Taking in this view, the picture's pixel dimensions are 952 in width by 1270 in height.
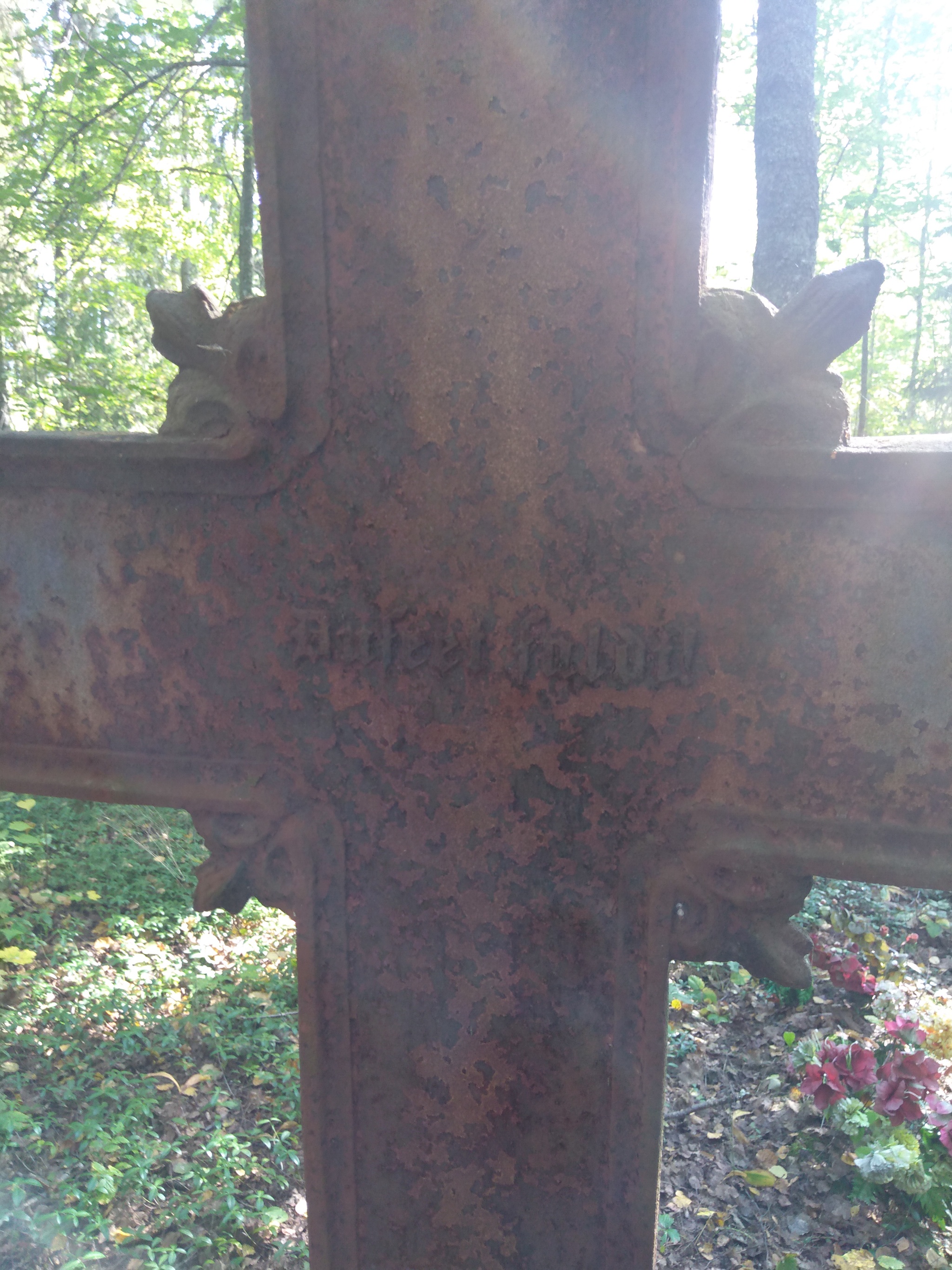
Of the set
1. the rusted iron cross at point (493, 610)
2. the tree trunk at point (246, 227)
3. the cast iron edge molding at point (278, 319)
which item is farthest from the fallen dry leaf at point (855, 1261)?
the tree trunk at point (246, 227)

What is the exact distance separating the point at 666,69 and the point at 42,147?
8.41m

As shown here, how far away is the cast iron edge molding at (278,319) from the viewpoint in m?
1.14

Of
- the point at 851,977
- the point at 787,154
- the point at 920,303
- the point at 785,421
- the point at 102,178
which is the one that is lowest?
the point at 851,977

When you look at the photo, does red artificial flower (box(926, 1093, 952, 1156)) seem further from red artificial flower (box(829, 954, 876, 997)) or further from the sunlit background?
the sunlit background

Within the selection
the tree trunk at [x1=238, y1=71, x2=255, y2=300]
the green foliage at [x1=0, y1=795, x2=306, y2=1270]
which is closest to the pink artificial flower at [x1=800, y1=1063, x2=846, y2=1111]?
the green foliage at [x1=0, y1=795, x2=306, y2=1270]

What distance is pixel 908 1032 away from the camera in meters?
2.88

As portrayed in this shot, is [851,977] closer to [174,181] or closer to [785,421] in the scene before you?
[785,421]

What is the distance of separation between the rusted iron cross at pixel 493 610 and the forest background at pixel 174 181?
2.66 meters

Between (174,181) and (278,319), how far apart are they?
10283mm

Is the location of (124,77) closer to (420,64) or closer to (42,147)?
(42,147)

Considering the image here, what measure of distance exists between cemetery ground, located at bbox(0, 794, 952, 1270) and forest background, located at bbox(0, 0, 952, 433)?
11.2 ft

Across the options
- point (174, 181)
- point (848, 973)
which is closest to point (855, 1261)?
point (848, 973)

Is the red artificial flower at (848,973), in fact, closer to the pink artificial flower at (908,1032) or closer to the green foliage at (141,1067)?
the pink artificial flower at (908,1032)

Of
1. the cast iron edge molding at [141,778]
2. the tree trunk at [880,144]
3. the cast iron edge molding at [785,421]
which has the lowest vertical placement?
the cast iron edge molding at [141,778]
